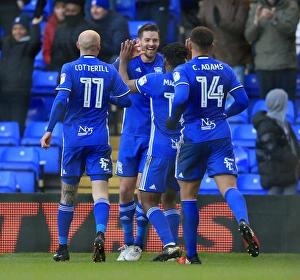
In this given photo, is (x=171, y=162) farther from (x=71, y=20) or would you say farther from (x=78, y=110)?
(x=71, y=20)

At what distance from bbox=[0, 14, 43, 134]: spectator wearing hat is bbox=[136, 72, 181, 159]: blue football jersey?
15.8 ft

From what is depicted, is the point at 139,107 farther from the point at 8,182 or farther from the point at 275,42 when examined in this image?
the point at 275,42

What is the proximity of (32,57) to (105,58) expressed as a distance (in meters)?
1.11

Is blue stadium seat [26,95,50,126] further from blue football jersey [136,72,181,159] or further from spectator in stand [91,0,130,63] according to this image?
blue football jersey [136,72,181,159]

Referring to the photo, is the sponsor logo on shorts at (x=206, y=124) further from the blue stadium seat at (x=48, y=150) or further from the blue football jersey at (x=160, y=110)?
the blue stadium seat at (x=48, y=150)

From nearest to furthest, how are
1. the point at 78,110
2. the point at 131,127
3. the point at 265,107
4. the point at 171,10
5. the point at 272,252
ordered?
the point at 78,110, the point at 131,127, the point at 272,252, the point at 265,107, the point at 171,10

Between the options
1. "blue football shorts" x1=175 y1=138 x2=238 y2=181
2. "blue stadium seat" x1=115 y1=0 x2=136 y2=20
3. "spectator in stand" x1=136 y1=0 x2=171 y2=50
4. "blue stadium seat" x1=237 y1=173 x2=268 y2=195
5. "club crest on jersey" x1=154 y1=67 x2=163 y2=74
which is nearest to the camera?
"blue football shorts" x1=175 y1=138 x2=238 y2=181

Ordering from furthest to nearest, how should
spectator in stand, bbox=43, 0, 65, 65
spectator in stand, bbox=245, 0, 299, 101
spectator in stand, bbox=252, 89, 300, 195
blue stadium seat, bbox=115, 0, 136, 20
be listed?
blue stadium seat, bbox=115, 0, 136, 20 → spectator in stand, bbox=43, 0, 65, 65 → spectator in stand, bbox=245, 0, 299, 101 → spectator in stand, bbox=252, 89, 300, 195

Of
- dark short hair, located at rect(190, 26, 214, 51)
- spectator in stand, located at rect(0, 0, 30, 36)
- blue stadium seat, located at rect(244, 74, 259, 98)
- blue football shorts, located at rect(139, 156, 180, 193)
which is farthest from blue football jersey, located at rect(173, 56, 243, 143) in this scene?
spectator in stand, located at rect(0, 0, 30, 36)

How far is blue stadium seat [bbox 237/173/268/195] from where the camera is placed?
1172 cm

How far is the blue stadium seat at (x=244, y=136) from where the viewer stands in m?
12.5

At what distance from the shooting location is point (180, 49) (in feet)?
27.6

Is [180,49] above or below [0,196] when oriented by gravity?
above

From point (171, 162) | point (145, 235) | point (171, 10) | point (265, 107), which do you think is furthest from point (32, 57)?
point (171, 162)
